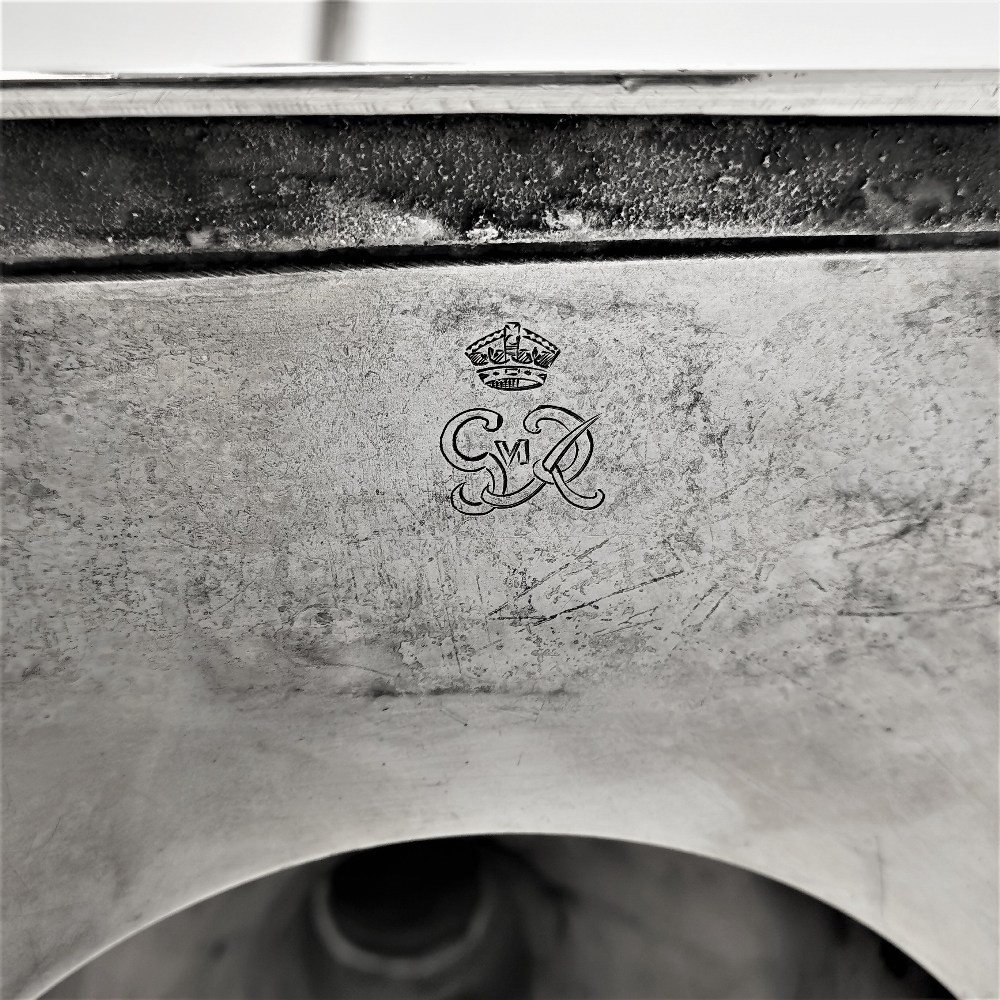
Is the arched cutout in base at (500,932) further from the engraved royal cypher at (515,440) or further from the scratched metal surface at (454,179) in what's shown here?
the scratched metal surface at (454,179)

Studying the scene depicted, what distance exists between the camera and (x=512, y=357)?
1.45 m

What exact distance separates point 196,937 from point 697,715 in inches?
71.6

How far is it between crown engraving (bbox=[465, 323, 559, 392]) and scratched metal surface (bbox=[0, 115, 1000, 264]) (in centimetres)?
17

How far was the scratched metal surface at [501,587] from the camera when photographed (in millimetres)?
1432

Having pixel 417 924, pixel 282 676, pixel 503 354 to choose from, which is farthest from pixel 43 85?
pixel 417 924

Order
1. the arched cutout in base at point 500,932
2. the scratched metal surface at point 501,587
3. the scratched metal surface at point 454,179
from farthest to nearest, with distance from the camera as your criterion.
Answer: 1. the arched cutout in base at point 500,932
2. the scratched metal surface at point 501,587
3. the scratched metal surface at point 454,179

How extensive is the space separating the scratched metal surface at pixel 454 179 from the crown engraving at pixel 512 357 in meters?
0.17

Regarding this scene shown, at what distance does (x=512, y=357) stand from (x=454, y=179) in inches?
12.5

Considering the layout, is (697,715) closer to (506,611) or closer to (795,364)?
(506,611)

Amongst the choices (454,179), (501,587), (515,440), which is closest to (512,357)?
(515,440)

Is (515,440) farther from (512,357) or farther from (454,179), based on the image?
(454,179)

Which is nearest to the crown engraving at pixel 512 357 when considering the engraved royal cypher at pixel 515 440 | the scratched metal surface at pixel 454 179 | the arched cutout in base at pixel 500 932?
the engraved royal cypher at pixel 515 440

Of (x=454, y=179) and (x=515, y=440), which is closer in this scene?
(x=454, y=179)

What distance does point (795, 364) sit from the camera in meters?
1.50
